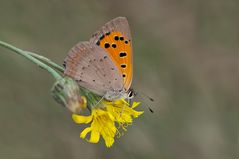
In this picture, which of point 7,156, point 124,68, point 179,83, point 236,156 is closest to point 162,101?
point 179,83

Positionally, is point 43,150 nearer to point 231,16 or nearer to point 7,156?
point 7,156

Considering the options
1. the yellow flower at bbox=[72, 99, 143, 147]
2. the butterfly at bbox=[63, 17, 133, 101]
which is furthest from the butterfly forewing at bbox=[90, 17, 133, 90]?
the yellow flower at bbox=[72, 99, 143, 147]

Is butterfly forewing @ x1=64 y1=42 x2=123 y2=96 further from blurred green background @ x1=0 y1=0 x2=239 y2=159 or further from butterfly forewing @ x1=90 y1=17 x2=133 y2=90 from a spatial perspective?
blurred green background @ x1=0 y1=0 x2=239 y2=159

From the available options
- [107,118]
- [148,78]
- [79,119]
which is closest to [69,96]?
[79,119]

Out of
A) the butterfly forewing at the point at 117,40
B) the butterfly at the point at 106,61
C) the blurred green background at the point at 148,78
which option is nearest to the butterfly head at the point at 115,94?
the butterfly at the point at 106,61

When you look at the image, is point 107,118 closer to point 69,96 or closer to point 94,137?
point 94,137

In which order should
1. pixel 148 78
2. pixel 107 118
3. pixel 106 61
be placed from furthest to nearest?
pixel 148 78 < pixel 107 118 < pixel 106 61
